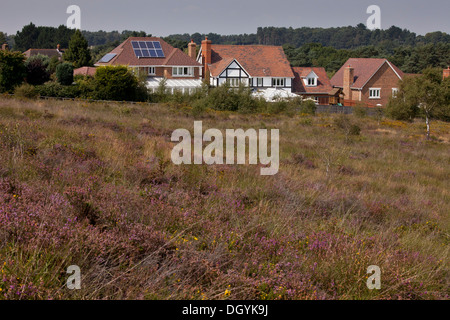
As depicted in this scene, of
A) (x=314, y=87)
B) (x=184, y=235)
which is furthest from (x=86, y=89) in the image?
(x=314, y=87)

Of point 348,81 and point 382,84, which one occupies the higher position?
point 348,81

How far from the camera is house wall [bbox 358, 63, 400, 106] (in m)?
59.6

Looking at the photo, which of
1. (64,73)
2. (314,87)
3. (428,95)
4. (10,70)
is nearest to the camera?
(428,95)

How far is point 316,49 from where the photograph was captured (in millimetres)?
106938

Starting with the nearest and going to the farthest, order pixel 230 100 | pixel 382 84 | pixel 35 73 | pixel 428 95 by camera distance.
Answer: pixel 428 95, pixel 230 100, pixel 35 73, pixel 382 84

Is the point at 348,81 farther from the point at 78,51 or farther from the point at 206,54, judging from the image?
the point at 78,51

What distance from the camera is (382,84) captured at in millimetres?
60312

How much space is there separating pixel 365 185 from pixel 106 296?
943 cm

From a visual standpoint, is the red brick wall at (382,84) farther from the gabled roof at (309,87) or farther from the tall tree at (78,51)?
the tall tree at (78,51)

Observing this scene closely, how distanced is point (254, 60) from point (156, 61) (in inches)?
558

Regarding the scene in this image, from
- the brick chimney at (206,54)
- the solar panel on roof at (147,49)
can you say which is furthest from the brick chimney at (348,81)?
the solar panel on roof at (147,49)

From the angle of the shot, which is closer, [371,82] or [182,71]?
[182,71]

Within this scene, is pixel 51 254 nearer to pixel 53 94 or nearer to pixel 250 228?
pixel 250 228

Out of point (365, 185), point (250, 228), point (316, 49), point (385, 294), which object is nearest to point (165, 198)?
point (250, 228)
